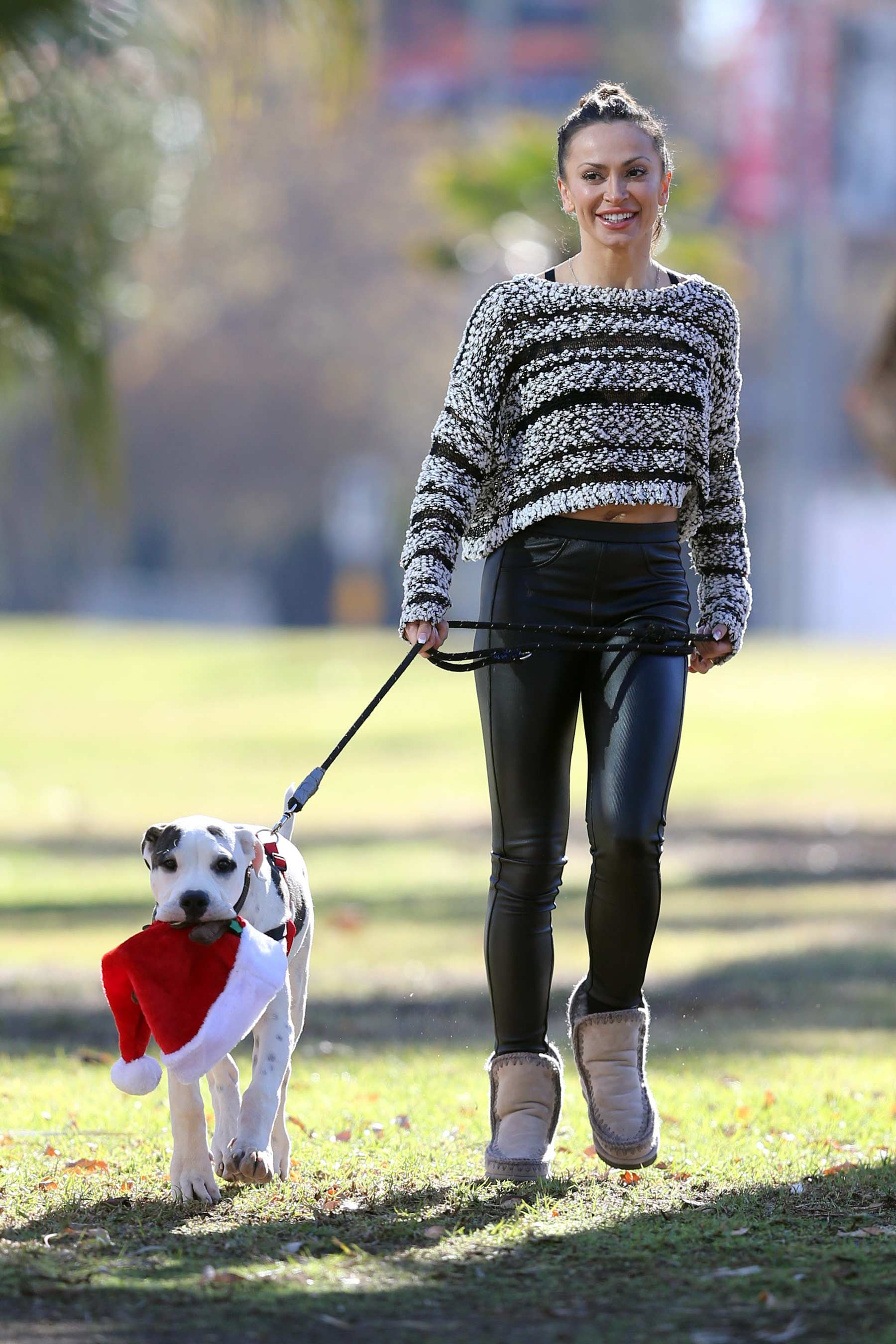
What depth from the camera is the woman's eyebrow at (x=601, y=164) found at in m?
4.65

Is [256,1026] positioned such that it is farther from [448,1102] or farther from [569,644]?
[448,1102]

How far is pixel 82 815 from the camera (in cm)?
1755

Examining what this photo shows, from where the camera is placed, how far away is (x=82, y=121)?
10.3 metres

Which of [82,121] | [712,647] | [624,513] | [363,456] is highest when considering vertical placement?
[363,456]

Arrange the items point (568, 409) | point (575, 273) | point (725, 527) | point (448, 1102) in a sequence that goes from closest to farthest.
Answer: point (568, 409) → point (575, 273) → point (725, 527) → point (448, 1102)

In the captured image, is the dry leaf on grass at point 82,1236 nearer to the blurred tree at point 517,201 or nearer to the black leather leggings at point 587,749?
the black leather leggings at point 587,749

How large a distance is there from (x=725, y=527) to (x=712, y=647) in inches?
11.3

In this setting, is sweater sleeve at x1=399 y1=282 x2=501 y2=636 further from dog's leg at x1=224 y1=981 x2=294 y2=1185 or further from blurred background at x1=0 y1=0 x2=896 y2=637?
blurred background at x1=0 y1=0 x2=896 y2=637

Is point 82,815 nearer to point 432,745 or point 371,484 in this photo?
point 432,745

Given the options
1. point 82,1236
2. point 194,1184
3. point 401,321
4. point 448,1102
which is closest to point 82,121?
point 448,1102

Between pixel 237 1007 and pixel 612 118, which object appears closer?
pixel 237 1007

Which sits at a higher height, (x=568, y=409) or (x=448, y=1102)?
(x=568, y=409)

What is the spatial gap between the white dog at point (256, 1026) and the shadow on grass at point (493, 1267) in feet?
0.37

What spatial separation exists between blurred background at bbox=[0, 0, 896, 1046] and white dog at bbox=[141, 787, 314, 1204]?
1713mm
